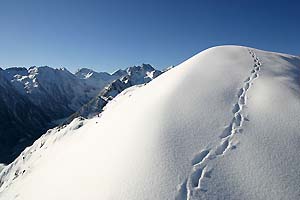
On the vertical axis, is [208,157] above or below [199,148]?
below

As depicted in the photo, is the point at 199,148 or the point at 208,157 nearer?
the point at 208,157

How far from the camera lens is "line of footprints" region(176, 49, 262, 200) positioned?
955 cm

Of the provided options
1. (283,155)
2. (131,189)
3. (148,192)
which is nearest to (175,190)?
(148,192)

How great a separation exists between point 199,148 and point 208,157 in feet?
1.89

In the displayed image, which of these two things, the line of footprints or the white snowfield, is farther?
the white snowfield

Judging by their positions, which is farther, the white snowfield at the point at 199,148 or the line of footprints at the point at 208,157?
the white snowfield at the point at 199,148

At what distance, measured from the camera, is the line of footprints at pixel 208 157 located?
9.55 m

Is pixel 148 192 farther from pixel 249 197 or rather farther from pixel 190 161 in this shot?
pixel 249 197

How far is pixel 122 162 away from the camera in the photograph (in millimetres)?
11633

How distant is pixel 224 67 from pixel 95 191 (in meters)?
12.0

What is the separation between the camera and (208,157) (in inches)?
426

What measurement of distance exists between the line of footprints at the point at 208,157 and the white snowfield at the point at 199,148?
0.10ft

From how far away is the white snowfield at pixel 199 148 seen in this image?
9.66 meters

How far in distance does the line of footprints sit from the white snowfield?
0.03 metres
